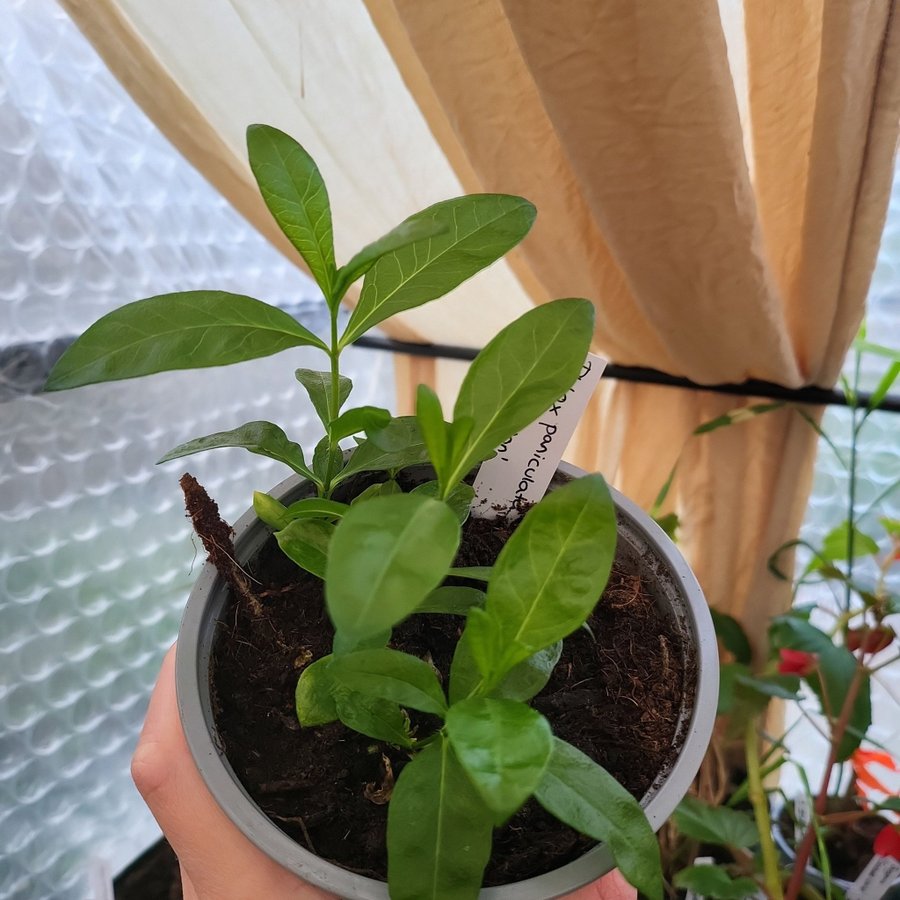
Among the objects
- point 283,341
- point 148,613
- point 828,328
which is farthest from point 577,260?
point 148,613

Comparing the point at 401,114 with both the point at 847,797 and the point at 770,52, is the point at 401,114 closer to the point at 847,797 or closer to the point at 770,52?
the point at 770,52

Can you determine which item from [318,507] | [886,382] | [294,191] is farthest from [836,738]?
[294,191]

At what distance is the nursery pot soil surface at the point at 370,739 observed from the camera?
444 millimetres

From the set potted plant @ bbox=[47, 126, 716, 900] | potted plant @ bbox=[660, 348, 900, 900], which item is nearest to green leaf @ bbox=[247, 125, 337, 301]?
potted plant @ bbox=[47, 126, 716, 900]

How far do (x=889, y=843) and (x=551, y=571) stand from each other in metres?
0.85

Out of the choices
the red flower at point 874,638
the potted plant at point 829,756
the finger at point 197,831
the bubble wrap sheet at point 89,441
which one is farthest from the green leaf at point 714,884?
Result: the bubble wrap sheet at point 89,441

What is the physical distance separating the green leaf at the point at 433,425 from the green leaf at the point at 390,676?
0.10m

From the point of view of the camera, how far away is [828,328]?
87cm

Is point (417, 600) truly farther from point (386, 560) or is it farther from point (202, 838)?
point (202, 838)

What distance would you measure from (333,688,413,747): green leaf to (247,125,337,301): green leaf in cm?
23

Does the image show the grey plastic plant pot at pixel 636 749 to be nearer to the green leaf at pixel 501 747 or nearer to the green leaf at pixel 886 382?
the green leaf at pixel 501 747

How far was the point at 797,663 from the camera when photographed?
939 millimetres

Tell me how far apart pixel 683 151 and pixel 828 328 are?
1.15ft

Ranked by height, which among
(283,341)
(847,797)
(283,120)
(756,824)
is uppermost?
(283,120)
